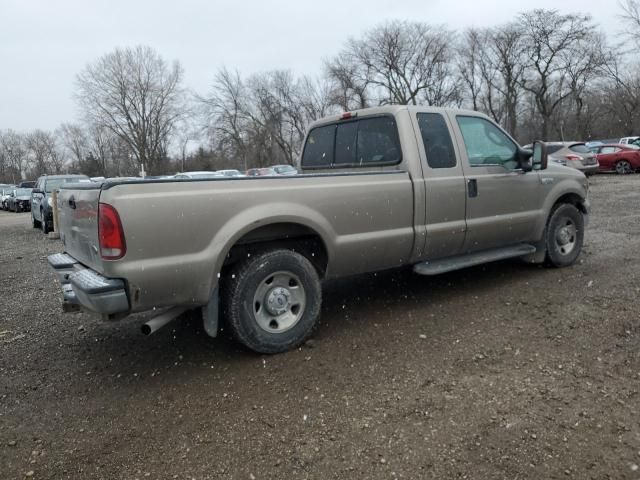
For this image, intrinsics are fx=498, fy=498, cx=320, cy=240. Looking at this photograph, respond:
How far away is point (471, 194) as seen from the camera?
4.84 m

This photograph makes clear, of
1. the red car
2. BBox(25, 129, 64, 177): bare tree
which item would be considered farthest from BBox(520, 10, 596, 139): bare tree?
BBox(25, 129, 64, 177): bare tree

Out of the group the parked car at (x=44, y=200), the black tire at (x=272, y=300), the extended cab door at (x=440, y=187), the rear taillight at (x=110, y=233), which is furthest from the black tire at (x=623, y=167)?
the rear taillight at (x=110, y=233)

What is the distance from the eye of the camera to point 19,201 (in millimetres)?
27281

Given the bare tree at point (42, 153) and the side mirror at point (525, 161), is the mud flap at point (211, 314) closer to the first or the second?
the side mirror at point (525, 161)

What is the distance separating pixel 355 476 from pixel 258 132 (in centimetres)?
5606

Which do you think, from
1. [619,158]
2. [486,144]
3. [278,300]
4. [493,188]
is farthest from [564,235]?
[619,158]

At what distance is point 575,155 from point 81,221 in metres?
19.6

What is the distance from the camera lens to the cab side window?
5.01 metres

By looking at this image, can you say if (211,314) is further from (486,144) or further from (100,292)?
(486,144)

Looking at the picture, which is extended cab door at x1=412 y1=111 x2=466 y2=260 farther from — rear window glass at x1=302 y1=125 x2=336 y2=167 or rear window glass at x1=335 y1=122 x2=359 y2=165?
rear window glass at x1=302 y1=125 x2=336 y2=167

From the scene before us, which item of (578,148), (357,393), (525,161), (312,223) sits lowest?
(357,393)

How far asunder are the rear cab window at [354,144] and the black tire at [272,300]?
57.6 inches

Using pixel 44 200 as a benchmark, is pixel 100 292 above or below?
below

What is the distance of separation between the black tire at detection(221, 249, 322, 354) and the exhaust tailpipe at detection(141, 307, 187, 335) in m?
0.36
